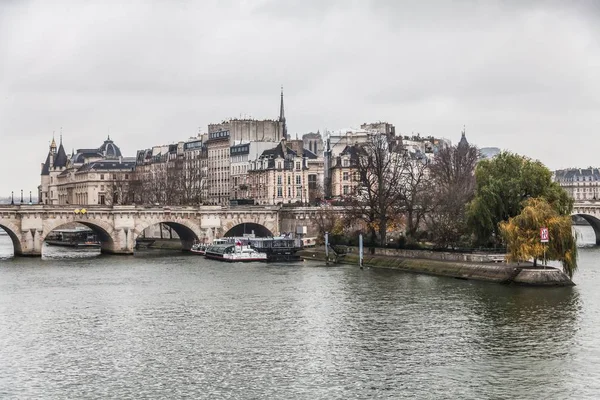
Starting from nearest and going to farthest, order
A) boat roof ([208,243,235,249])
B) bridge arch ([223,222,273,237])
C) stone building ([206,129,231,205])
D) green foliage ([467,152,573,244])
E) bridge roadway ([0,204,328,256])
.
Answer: green foliage ([467,152,573,244]) → boat roof ([208,243,235,249]) → bridge roadway ([0,204,328,256]) → bridge arch ([223,222,273,237]) → stone building ([206,129,231,205])

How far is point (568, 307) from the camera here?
53.4 metres

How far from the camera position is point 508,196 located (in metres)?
71.6

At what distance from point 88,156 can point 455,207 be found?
12725cm

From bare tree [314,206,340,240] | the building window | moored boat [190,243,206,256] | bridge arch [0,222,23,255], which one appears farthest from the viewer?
the building window

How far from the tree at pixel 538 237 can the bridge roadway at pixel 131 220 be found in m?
46.5

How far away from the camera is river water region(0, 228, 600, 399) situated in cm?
3719

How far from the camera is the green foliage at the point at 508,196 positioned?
71188 millimetres

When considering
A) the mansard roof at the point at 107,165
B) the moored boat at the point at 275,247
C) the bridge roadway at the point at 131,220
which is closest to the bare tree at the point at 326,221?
the bridge roadway at the point at 131,220

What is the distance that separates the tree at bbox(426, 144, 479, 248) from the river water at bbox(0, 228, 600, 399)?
23.6 ft

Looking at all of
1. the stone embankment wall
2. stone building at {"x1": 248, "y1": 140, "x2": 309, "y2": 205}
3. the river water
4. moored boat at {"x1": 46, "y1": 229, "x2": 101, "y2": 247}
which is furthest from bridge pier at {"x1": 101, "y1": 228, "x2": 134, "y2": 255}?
stone building at {"x1": 248, "y1": 140, "x2": 309, "y2": 205}

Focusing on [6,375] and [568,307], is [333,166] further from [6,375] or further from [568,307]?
[6,375]

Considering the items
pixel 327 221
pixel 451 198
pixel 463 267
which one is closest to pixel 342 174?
pixel 327 221

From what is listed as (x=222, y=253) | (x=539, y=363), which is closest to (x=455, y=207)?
(x=222, y=253)

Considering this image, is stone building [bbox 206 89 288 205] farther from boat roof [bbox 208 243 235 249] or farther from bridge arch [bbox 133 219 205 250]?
boat roof [bbox 208 243 235 249]
